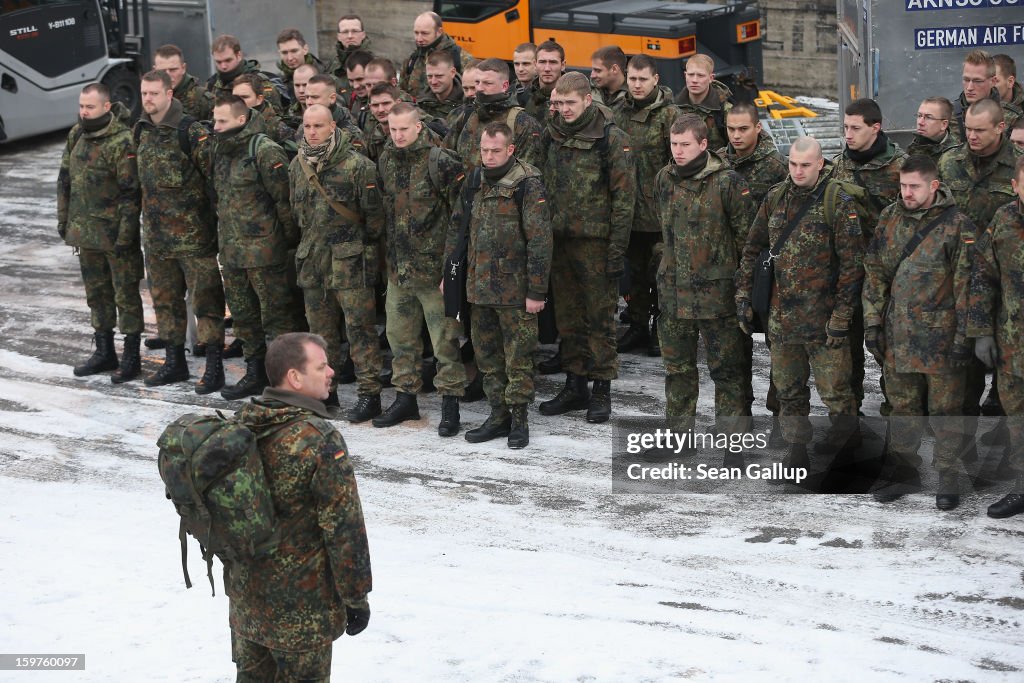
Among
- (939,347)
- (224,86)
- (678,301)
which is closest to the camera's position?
(939,347)

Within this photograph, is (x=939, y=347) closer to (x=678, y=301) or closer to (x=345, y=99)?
(x=678, y=301)

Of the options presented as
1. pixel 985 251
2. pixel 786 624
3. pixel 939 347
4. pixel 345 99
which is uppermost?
pixel 345 99

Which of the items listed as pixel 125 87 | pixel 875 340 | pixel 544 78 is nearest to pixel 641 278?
pixel 544 78

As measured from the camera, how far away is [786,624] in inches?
236

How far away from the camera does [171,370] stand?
31.5 ft

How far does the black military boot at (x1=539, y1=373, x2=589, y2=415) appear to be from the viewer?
28.8 feet

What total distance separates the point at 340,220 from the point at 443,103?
1650 millimetres

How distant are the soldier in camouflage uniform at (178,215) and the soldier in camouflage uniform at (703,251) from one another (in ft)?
10.5

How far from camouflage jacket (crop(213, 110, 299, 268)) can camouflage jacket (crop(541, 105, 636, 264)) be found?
171cm

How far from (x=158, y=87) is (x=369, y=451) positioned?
2.83 metres

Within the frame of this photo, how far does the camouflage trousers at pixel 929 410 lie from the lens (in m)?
7.05

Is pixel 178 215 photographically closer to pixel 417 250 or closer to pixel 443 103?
pixel 417 250

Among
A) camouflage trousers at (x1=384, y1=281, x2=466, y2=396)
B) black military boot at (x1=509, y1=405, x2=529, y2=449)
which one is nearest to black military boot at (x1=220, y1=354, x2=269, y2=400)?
camouflage trousers at (x1=384, y1=281, x2=466, y2=396)

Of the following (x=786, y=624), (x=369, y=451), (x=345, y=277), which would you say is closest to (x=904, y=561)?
(x=786, y=624)
